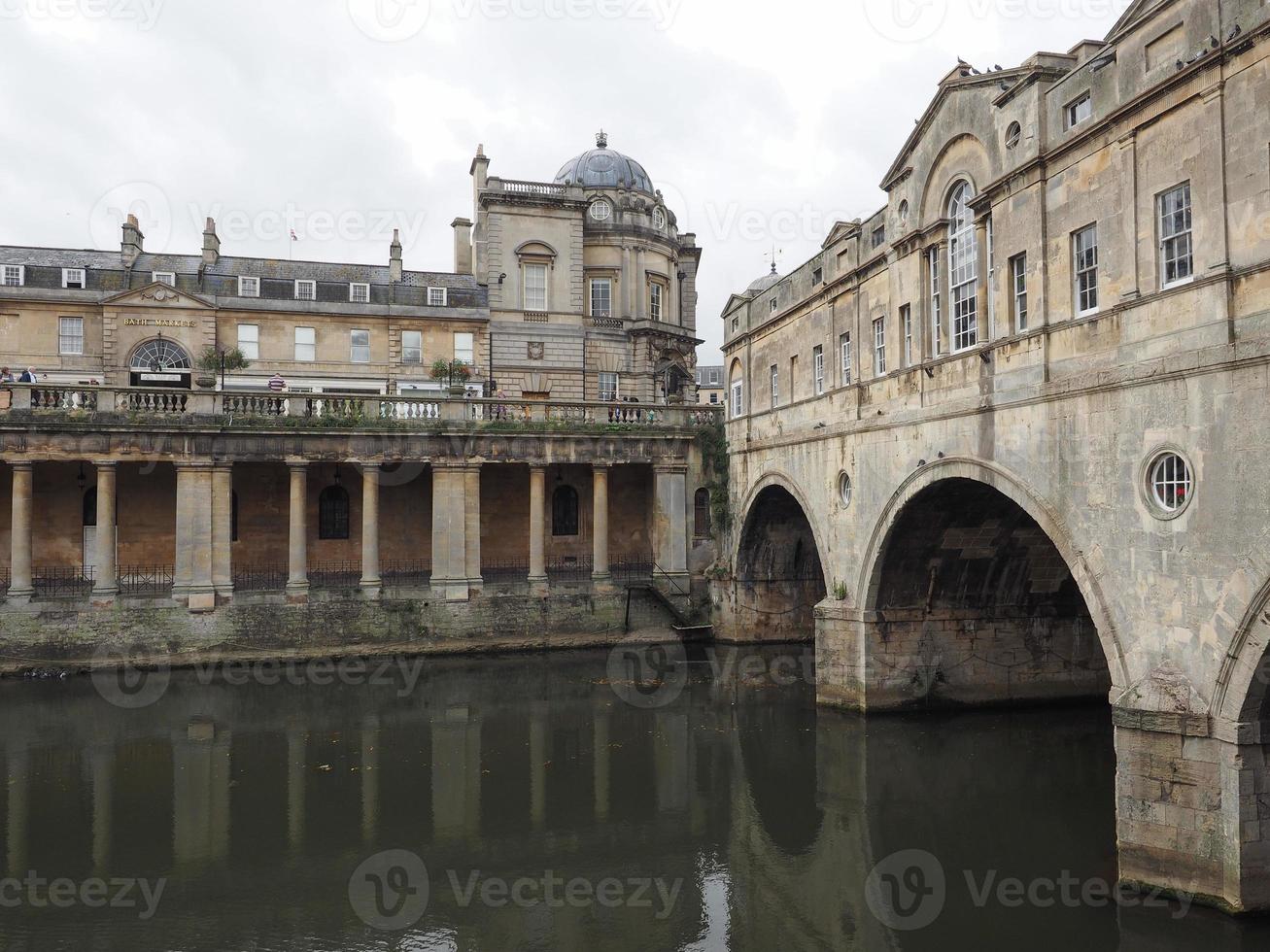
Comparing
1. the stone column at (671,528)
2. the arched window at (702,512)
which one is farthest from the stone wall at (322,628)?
the arched window at (702,512)

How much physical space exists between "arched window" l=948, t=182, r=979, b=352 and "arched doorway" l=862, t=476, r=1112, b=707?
389 centimetres

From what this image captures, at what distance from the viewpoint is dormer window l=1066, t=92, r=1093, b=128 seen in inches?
504

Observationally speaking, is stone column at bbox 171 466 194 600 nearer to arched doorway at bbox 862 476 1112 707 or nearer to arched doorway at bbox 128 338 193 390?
arched doorway at bbox 128 338 193 390

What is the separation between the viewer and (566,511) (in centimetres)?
3341

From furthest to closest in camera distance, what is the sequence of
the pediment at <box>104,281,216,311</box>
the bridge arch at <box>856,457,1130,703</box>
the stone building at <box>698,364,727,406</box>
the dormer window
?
the stone building at <box>698,364,727,406</box> → the pediment at <box>104,281,216,311</box> → the bridge arch at <box>856,457,1130,703</box> → the dormer window

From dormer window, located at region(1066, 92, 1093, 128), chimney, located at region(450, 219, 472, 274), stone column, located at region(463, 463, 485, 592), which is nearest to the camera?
dormer window, located at region(1066, 92, 1093, 128)

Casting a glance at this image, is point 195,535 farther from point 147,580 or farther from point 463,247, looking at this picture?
point 463,247

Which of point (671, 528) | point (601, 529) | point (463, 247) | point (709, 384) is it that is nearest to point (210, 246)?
point (463, 247)

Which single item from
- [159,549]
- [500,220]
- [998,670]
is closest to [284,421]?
[159,549]

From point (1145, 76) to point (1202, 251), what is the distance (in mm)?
2496

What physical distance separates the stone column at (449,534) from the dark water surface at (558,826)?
18.1ft

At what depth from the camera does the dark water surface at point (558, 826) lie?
11148mm

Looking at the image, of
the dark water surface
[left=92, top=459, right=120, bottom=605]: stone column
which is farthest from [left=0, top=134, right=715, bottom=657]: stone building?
the dark water surface

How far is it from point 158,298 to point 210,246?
355 cm
